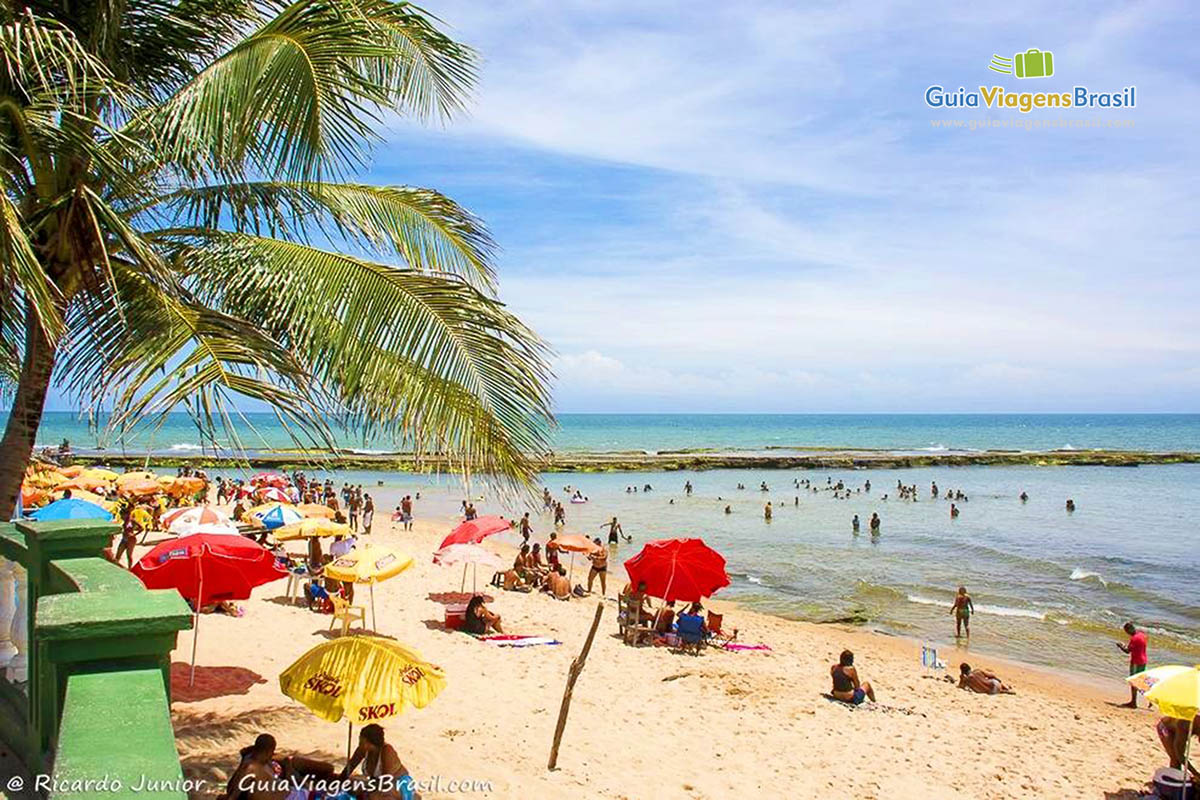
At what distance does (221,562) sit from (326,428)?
585 cm

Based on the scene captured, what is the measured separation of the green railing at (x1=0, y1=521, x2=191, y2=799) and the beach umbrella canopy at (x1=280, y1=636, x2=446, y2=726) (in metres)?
2.16

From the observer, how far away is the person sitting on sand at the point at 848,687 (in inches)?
484

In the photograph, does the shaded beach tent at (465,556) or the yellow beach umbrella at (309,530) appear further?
the yellow beach umbrella at (309,530)

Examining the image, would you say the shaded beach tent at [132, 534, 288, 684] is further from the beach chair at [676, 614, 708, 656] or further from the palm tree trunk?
the beach chair at [676, 614, 708, 656]

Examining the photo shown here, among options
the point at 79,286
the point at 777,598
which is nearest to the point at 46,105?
the point at 79,286

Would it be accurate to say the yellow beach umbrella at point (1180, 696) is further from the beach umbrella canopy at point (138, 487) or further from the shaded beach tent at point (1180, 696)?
the beach umbrella canopy at point (138, 487)

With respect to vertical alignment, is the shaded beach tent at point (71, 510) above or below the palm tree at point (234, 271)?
below

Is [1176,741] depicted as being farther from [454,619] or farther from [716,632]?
[454,619]

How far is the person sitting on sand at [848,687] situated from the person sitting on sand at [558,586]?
7.23 metres

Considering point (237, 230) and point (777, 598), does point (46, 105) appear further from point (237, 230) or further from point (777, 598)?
point (777, 598)

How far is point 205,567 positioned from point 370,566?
2947mm

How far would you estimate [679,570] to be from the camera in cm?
1464

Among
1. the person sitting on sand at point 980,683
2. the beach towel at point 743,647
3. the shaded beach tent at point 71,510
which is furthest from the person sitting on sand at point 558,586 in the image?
the shaded beach tent at point 71,510

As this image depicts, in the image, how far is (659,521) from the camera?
3616 cm
